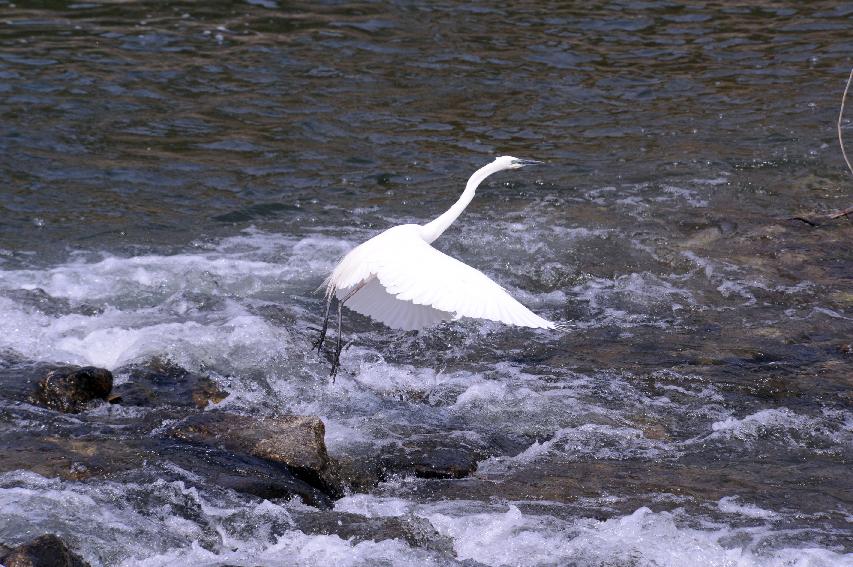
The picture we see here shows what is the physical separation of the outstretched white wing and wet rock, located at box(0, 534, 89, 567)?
5.82 feet

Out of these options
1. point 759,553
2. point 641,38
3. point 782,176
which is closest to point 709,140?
point 782,176

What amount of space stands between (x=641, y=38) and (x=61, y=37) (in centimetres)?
604

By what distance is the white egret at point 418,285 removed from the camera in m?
4.73

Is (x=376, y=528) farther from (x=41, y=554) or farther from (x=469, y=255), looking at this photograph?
(x=469, y=255)

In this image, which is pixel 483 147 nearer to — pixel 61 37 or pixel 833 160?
pixel 833 160

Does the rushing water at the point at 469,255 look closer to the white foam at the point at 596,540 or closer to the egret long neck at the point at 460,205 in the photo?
the white foam at the point at 596,540

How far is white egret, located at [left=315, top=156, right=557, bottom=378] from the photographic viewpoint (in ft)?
15.5

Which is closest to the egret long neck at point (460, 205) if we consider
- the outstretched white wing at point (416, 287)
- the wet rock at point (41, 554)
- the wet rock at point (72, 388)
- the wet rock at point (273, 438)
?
the outstretched white wing at point (416, 287)

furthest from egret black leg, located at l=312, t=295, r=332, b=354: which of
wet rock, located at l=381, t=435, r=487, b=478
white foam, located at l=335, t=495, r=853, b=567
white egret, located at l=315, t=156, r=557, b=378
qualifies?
white foam, located at l=335, t=495, r=853, b=567

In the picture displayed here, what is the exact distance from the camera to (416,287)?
504 cm

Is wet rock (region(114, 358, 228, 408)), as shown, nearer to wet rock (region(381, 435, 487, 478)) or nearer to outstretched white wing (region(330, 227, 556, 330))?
outstretched white wing (region(330, 227, 556, 330))

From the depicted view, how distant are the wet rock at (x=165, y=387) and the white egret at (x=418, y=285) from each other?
2.13ft

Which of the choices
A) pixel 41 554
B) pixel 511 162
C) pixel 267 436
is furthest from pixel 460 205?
pixel 41 554

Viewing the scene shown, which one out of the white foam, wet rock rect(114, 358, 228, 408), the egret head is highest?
the egret head
